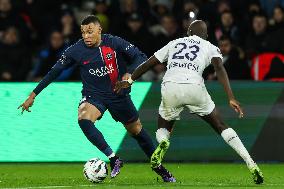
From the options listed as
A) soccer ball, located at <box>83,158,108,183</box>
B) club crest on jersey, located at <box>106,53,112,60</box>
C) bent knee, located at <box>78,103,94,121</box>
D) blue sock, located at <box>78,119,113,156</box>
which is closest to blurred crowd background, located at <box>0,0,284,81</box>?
club crest on jersey, located at <box>106,53,112,60</box>

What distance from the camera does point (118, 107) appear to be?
1172 cm

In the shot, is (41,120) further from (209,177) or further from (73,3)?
Answer: (73,3)

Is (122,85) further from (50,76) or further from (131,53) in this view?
(50,76)

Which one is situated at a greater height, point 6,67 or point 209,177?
point 209,177

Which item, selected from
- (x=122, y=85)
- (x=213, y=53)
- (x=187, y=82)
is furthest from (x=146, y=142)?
(x=213, y=53)

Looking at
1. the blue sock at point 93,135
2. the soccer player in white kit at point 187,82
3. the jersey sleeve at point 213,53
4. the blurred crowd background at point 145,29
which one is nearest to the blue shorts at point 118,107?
the blue sock at point 93,135

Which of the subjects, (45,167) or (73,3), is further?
(73,3)

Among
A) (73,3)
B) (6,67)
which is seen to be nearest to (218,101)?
(6,67)

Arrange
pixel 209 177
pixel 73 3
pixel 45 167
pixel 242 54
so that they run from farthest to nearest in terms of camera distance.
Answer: pixel 73 3, pixel 242 54, pixel 45 167, pixel 209 177

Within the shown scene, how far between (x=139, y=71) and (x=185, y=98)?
59 centimetres

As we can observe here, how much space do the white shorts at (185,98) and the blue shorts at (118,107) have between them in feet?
2.45

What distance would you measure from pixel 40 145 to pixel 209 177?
3258 mm

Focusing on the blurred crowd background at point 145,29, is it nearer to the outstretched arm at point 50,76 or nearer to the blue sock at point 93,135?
the outstretched arm at point 50,76

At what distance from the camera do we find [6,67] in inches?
689
